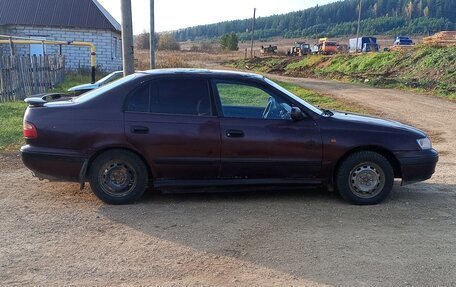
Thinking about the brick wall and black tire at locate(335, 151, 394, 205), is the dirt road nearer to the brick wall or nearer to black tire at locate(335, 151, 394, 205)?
black tire at locate(335, 151, 394, 205)

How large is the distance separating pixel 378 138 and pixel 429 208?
101 cm

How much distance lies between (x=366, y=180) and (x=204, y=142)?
1981 mm

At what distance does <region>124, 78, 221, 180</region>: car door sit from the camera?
555 cm

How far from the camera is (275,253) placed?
438 centimetres

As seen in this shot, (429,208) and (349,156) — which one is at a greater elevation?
(349,156)

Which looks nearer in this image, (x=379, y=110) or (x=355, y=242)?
(x=355, y=242)

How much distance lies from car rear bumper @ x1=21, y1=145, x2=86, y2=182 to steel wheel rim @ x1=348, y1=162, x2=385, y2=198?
3.14m

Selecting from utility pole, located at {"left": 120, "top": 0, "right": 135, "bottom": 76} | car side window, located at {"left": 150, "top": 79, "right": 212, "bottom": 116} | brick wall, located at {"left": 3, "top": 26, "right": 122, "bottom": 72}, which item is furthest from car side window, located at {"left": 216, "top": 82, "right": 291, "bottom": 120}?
brick wall, located at {"left": 3, "top": 26, "right": 122, "bottom": 72}

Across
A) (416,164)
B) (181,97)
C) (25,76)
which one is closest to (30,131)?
(181,97)

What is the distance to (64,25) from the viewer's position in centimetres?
2856

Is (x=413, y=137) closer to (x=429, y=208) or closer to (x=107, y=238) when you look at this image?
(x=429, y=208)

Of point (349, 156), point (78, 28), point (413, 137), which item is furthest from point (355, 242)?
point (78, 28)

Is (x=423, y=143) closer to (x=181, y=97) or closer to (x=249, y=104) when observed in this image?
(x=249, y=104)

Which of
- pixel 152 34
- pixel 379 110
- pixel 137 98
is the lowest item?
pixel 379 110
